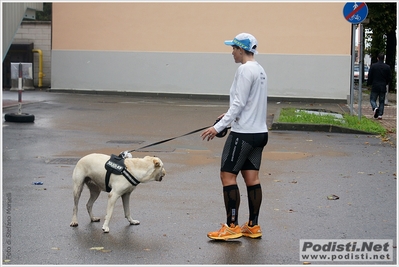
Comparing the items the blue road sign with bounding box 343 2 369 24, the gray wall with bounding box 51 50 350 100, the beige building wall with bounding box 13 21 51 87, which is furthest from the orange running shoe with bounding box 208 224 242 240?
the beige building wall with bounding box 13 21 51 87

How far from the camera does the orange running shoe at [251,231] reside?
20.9 ft

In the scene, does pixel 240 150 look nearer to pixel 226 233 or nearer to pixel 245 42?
pixel 226 233

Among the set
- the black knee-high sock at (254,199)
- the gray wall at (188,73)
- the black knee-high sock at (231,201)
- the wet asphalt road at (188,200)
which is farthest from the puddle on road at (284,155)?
the gray wall at (188,73)

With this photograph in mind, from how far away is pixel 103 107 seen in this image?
22.0 m

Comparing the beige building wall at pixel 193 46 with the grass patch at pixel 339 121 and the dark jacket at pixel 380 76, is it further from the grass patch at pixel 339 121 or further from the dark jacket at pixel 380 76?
the grass patch at pixel 339 121

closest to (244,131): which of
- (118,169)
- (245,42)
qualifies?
(245,42)

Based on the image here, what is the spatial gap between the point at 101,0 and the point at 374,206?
23274 millimetres

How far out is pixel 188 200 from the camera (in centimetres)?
804

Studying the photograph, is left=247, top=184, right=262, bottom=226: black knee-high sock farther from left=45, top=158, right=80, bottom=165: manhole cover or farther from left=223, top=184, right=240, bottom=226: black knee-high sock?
left=45, top=158, right=80, bottom=165: manhole cover

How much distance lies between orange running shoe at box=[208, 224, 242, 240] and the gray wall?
2166cm

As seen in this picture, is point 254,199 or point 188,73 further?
point 188,73

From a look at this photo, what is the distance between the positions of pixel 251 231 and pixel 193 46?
75.1 feet

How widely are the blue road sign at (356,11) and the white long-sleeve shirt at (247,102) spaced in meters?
10.8

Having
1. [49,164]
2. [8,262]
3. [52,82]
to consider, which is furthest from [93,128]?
[52,82]
